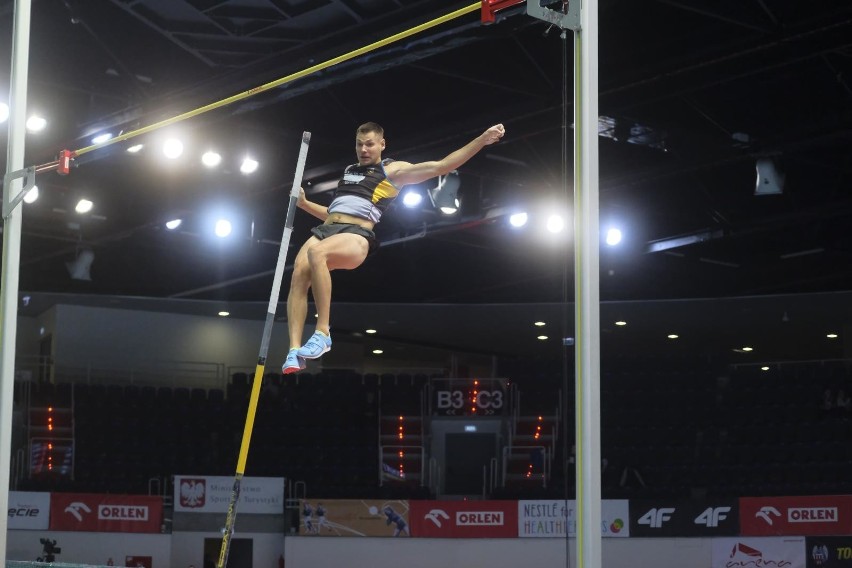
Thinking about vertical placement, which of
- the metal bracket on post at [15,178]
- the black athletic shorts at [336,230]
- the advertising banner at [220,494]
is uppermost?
the metal bracket on post at [15,178]

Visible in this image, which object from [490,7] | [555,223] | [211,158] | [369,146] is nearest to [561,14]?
[490,7]

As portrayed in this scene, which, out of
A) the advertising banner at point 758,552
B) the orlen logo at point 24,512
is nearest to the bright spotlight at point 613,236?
the advertising banner at point 758,552

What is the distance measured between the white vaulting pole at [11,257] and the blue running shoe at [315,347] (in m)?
1.28

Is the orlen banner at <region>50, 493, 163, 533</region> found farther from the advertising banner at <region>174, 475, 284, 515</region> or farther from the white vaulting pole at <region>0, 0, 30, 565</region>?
the white vaulting pole at <region>0, 0, 30, 565</region>

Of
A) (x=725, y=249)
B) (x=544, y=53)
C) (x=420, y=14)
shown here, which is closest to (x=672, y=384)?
(x=725, y=249)

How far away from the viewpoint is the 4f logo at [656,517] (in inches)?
520

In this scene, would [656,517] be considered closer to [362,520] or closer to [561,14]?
[362,520]

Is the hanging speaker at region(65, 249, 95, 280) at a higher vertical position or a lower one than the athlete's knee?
higher

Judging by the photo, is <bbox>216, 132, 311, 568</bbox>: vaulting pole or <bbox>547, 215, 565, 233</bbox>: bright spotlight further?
<bbox>547, 215, 565, 233</bbox>: bright spotlight

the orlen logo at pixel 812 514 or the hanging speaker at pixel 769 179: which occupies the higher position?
the hanging speaker at pixel 769 179

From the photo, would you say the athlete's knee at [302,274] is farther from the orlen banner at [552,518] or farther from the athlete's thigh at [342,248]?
the orlen banner at [552,518]

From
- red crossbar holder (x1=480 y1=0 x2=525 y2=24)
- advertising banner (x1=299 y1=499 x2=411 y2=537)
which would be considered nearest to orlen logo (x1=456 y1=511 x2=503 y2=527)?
advertising banner (x1=299 y1=499 x2=411 y2=537)

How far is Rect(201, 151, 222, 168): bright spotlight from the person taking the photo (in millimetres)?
11430

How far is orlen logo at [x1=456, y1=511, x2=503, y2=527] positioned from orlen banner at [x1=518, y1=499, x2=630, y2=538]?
0.82 feet
